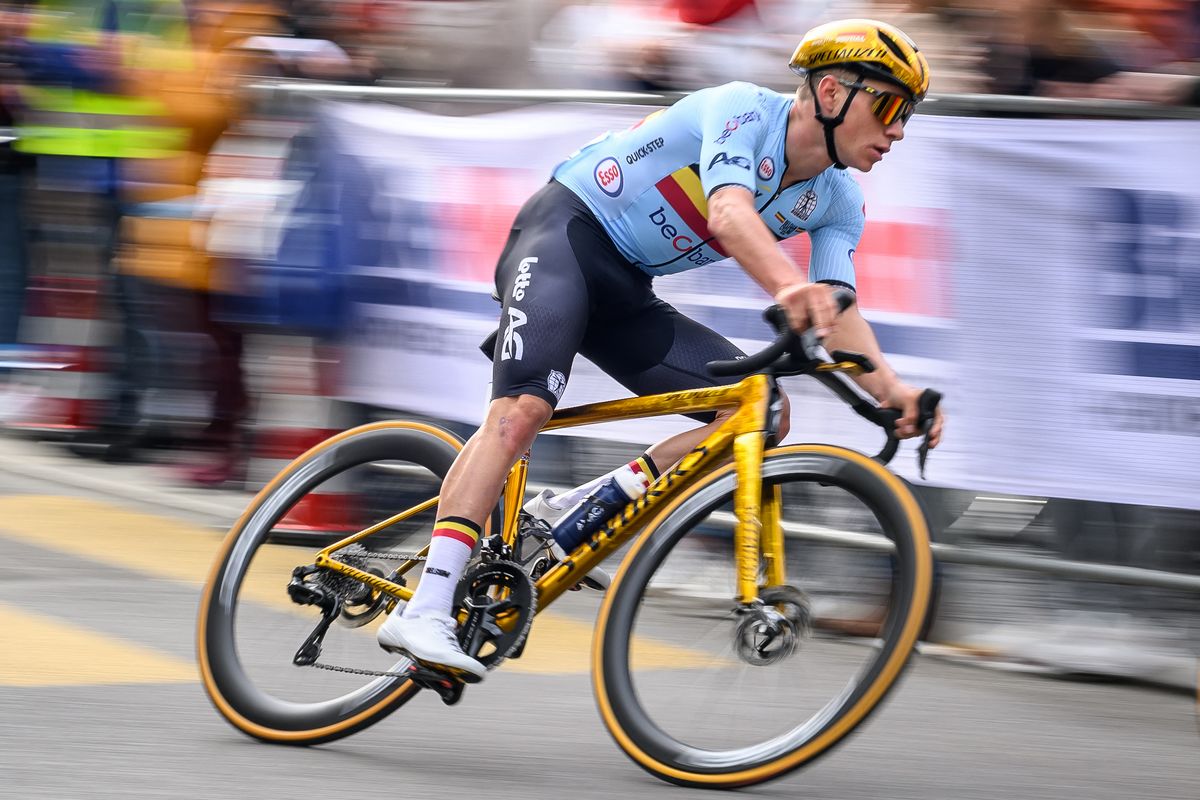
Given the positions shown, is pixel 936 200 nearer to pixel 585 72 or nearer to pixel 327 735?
pixel 585 72

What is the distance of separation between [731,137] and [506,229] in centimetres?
298

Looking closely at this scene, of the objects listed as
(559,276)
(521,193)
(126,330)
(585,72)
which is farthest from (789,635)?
(126,330)

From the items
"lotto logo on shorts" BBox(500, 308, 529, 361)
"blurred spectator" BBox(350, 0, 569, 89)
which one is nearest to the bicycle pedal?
"lotto logo on shorts" BBox(500, 308, 529, 361)

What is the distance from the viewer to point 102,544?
25.5 feet

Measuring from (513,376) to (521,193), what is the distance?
2.89 meters

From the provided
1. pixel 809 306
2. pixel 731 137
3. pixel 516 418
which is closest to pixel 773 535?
pixel 809 306

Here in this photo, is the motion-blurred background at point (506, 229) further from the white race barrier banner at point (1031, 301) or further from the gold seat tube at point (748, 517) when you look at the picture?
the gold seat tube at point (748, 517)

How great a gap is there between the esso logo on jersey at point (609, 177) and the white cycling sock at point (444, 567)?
0.88m

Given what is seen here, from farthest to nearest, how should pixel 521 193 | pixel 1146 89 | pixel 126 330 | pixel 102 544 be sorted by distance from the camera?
pixel 126 330, pixel 102 544, pixel 521 193, pixel 1146 89

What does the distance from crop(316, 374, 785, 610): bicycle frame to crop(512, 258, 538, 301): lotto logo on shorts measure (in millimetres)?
345

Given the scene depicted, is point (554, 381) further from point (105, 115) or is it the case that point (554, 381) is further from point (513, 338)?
point (105, 115)

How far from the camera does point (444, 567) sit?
4410mm

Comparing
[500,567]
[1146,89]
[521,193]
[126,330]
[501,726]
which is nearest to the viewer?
[500,567]

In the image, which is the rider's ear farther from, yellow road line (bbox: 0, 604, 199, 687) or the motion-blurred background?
yellow road line (bbox: 0, 604, 199, 687)
